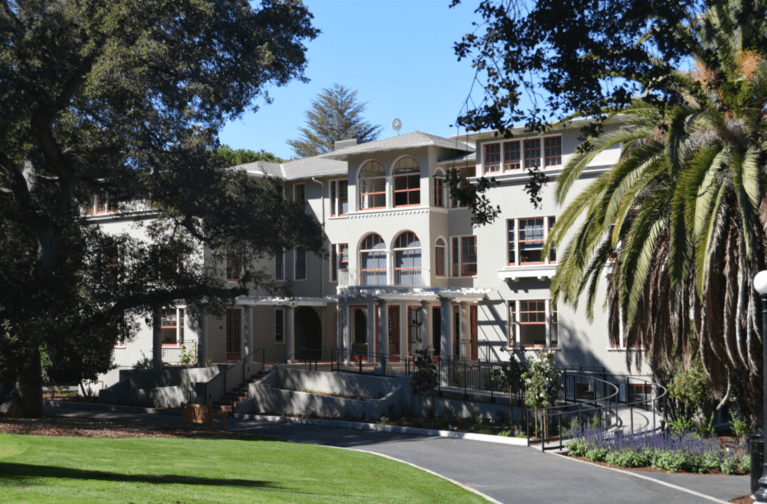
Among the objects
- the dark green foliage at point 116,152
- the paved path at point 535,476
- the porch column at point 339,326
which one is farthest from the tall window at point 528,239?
the paved path at point 535,476

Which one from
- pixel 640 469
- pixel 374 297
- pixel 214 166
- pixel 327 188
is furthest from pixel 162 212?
pixel 640 469

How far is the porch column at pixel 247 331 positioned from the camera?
35375 millimetres

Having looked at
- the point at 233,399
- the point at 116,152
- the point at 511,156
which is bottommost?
the point at 233,399

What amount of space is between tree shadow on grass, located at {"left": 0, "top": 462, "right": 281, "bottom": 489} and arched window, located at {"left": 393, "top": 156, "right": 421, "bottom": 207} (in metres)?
22.2

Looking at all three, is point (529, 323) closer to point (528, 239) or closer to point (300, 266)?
point (528, 239)

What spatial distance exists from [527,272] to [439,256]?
4.75 meters

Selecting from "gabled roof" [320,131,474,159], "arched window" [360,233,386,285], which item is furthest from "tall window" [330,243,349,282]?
"gabled roof" [320,131,474,159]

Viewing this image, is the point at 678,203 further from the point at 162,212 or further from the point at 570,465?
the point at 162,212

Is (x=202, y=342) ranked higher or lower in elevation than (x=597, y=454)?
higher

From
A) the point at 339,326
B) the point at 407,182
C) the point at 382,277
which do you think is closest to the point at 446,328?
the point at 382,277

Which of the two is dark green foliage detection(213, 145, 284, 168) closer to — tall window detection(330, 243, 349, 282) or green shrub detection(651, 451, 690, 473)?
tall window detection(330, 243, 349, 282)

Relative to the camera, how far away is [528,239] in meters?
30.3

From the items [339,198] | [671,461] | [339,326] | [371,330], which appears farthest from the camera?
[339,198]

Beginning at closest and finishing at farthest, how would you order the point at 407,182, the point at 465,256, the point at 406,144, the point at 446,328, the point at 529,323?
the point at 446,328 → the point at 529,323 → the point at 406,144 → the point at 465,256 → the point at 407,182
